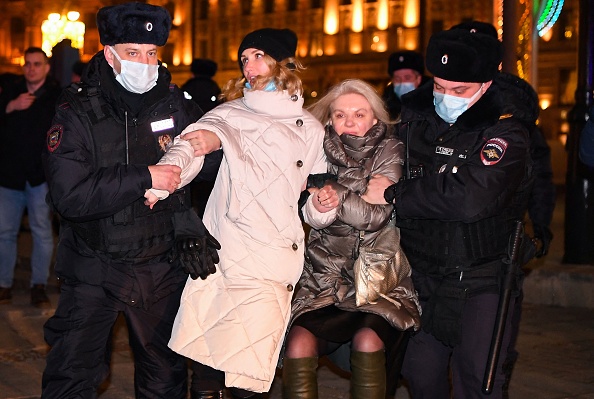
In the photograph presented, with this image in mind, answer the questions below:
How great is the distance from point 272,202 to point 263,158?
203 mm

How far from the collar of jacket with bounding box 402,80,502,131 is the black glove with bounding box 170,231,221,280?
1.13 metres

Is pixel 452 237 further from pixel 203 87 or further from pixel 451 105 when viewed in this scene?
pixel 203 87

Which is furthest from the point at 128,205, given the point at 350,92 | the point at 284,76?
the point at 350,92

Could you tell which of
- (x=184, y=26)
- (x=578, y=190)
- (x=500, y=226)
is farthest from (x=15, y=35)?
(x=500, y=226)

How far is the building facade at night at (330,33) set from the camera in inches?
2039

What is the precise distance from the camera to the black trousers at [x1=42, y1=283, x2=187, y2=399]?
464cm

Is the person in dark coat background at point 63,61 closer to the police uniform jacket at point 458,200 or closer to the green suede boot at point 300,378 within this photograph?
the police uniform jacket at point 458,200

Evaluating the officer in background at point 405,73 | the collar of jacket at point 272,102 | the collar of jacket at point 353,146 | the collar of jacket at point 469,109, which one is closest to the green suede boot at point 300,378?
the collar of jacket at point 353,146

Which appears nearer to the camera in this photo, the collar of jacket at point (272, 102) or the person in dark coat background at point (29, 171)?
the collar of jacket at point (272, 102)

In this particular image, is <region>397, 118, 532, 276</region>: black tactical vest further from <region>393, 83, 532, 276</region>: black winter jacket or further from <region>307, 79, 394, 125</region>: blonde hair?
<region>307, 79, 394, 125</region>: blonde hair

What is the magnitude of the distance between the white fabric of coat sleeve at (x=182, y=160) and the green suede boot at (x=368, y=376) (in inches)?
42.4

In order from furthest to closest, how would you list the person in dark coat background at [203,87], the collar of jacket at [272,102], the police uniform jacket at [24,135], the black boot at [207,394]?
the person in dark coat background at [203,87]
the police uniform jacket at [24,135]
the black boot at [207,394]
the collar of jacket at [272,102]

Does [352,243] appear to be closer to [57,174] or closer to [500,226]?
[500,226]

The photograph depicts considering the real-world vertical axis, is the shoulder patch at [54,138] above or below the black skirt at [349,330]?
above
